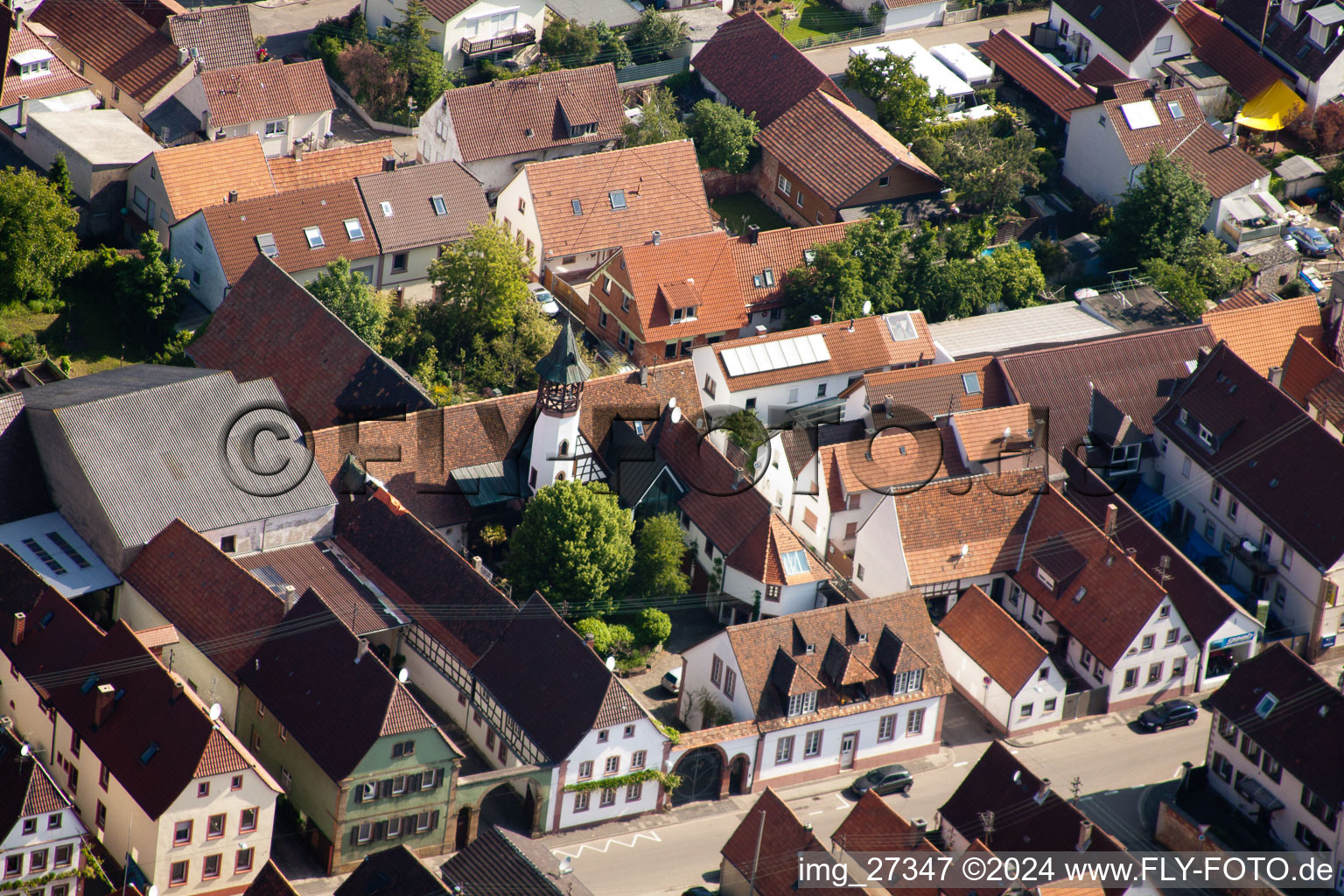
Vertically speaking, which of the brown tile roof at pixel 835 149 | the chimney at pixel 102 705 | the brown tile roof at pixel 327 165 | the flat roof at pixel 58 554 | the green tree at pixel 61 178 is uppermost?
the green tree at pixel 61 178

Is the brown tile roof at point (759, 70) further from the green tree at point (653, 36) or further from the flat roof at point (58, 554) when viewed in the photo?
the flat roof at point (58, 554)

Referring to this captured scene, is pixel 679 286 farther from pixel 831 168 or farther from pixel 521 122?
pixel 521 122

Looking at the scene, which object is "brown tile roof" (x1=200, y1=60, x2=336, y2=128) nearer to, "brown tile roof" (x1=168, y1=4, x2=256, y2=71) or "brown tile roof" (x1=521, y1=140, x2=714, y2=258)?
"brown tile roof" (x1=168, y1=4, x2=256, y2=71)

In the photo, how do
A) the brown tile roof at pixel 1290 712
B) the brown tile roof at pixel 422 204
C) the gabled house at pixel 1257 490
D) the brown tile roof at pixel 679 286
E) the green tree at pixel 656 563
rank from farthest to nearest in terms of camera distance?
the brown tile roof at pixel 422 204
the brown tile roof at pixel 679 286
the gabled house at pixel 1257 490
the green tree at pixel 656 563
the brown tile roof at pixel 1290 712

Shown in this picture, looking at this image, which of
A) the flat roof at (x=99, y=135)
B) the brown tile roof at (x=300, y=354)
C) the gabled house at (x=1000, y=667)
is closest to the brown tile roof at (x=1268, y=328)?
the gabled house at (x=1000, y=667)

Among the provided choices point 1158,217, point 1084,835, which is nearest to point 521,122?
point 1158,217

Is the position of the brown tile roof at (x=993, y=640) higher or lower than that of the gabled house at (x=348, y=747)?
lower

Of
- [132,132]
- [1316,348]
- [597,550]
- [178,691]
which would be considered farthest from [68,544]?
[1316,348]
